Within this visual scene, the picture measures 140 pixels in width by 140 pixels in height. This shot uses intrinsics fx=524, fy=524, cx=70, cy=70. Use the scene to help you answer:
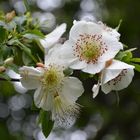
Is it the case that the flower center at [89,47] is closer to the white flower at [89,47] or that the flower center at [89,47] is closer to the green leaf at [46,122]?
the white flower at [89,47]

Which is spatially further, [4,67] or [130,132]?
[130,132]

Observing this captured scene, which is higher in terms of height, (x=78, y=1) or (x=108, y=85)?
(x=108, y=85)

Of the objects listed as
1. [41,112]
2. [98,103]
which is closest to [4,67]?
[41,112]

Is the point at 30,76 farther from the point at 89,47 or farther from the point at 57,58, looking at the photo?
the point at 89,47

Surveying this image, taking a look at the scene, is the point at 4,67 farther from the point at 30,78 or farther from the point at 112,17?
the point at 112,17

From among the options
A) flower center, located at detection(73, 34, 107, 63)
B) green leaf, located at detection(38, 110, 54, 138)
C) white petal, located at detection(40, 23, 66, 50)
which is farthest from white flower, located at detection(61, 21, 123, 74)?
green leaf, located at detection(38, 110, 54, 138)

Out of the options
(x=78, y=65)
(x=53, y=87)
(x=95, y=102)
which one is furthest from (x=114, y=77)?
(x=95, y=102)

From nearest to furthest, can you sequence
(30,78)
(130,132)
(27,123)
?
(30,78) → (130,132) → (27,123)

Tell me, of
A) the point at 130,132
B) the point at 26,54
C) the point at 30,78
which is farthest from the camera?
the point at 130,132
